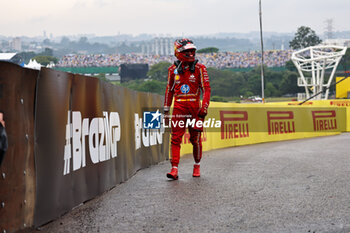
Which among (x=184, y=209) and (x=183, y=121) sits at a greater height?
(x=183, y=121)

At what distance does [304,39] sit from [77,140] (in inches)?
5454

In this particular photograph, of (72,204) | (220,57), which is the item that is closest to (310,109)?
(72,204)

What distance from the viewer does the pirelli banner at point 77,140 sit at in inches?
201

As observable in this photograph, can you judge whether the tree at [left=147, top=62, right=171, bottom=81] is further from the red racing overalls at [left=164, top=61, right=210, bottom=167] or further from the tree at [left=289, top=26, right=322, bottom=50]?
the red racing overalls at [left=164, top=61, right=210, bottom=167]

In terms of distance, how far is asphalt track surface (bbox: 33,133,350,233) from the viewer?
195 inches

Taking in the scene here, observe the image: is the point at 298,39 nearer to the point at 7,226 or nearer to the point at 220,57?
the point at 220,57

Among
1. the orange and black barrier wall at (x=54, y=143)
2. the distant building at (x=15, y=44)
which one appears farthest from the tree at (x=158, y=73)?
the orange and black barrier wall at (x=54, y=143)

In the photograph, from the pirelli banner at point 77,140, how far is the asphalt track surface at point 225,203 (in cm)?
18

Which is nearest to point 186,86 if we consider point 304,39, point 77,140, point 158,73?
point 77,140

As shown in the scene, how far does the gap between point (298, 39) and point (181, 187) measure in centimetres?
13690

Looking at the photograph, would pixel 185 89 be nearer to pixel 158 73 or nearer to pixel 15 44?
pixel 158 73

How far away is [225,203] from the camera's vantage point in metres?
6.02

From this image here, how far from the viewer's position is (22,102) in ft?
15.3

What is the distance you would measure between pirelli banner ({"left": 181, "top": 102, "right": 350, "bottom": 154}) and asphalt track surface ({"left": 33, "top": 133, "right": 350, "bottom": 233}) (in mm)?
5346
